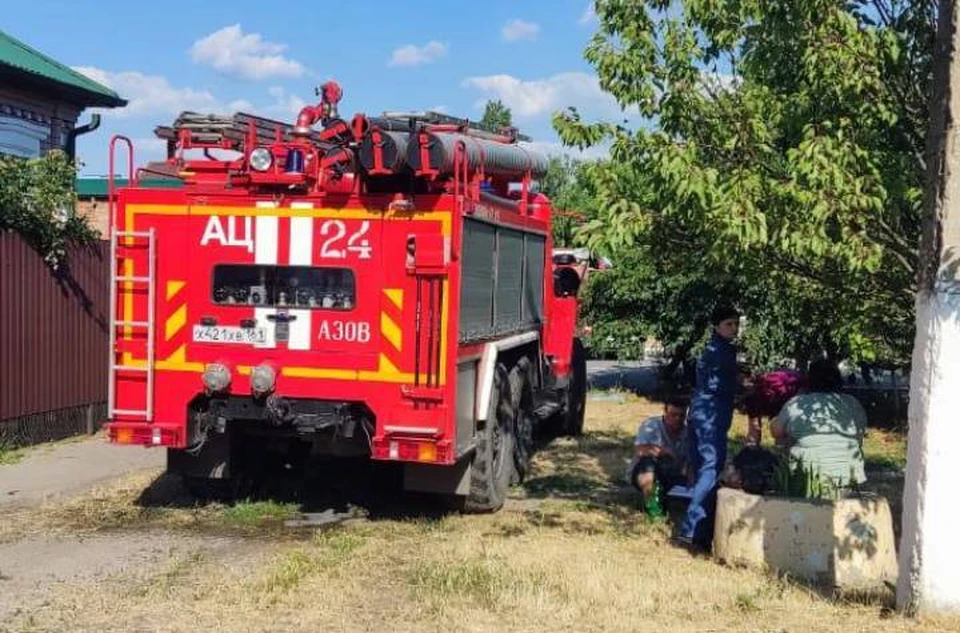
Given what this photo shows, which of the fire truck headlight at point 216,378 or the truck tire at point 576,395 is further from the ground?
the fire truck headlight at point 216,378

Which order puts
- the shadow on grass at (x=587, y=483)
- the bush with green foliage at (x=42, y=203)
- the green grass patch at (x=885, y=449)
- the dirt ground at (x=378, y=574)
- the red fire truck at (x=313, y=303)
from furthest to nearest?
the green grass patch at (x=885, y=449) < the bush with green foliage at (x=42, y=203) < the shadow on grass at (x=587, y=483) < the red fire truck at (x=313, y=303) < the dirt ground at (x=378, y=574)

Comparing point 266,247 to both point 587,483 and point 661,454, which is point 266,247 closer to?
point 661,454

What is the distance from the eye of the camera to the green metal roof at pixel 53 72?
15477mm

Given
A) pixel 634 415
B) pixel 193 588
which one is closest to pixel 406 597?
pixel 193 588

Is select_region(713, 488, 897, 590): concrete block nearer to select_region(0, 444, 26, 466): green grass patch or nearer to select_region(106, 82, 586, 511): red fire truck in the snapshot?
select_region(106, 82, 586, 511): red fire truck

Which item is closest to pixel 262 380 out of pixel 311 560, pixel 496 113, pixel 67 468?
pixel 311 560

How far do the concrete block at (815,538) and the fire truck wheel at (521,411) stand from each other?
2746 millimetres

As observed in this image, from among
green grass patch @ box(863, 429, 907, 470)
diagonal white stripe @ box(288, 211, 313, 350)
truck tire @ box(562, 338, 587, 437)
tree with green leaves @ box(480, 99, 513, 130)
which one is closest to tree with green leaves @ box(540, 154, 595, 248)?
truck tire @ box(562, 338, 587, 437)

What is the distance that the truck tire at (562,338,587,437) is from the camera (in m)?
12.3

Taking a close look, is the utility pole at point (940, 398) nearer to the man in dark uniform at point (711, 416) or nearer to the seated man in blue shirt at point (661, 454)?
the man in dark uniform at point (711, 416)

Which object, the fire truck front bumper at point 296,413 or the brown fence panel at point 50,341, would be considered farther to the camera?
the brown fence panel at point 50,341

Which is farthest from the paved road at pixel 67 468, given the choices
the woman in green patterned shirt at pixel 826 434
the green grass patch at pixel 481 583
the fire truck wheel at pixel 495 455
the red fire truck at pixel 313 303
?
the woman in green patterned shirt at pixel 826 434

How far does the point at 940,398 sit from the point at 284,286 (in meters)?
4.28

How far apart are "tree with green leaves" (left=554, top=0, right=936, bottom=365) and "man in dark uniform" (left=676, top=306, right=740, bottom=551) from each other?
0.48 metres
